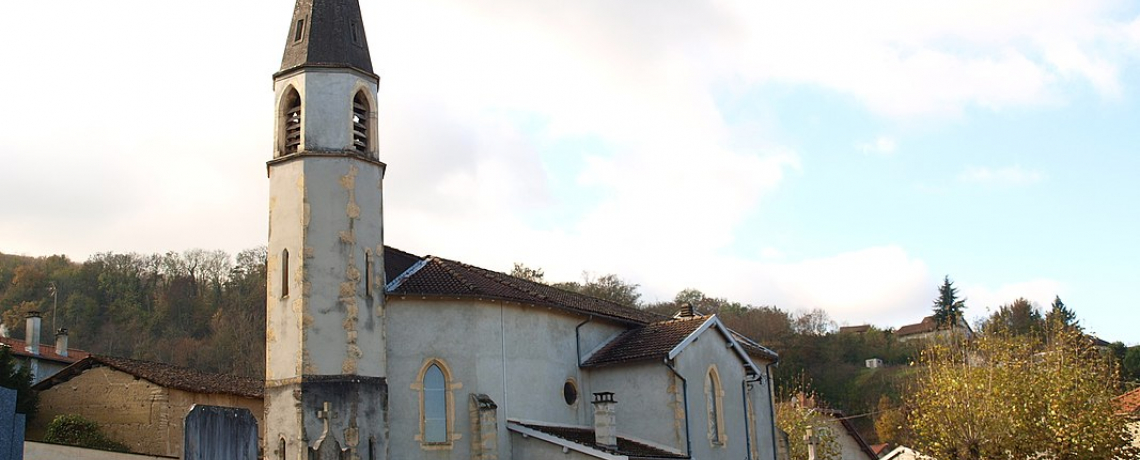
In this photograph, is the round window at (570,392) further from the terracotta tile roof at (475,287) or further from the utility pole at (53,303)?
the utility pole at (53,303)

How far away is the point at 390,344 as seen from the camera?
26016 millimetres

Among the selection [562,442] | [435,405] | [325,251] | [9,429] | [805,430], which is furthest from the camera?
[805,430]

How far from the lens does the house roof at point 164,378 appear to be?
114 feet

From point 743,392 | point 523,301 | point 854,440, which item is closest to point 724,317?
point 854,440

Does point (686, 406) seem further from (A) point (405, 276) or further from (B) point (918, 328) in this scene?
(B) point (918, 328)

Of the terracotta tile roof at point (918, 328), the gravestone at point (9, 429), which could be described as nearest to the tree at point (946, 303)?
the terracotta tile roof at point (918, 328)

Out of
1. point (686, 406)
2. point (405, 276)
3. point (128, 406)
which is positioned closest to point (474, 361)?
point (405, 276)

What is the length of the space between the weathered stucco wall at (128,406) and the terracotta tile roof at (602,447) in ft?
44.1

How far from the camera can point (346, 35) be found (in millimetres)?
27672

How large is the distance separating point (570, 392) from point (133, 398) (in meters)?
15.7

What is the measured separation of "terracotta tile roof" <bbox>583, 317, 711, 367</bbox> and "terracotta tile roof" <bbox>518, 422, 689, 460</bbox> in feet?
7.36

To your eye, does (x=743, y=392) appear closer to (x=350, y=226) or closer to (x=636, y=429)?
(x=636, y=429)

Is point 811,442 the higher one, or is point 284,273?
point 284,273

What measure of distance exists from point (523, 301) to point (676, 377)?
4.94 metres
